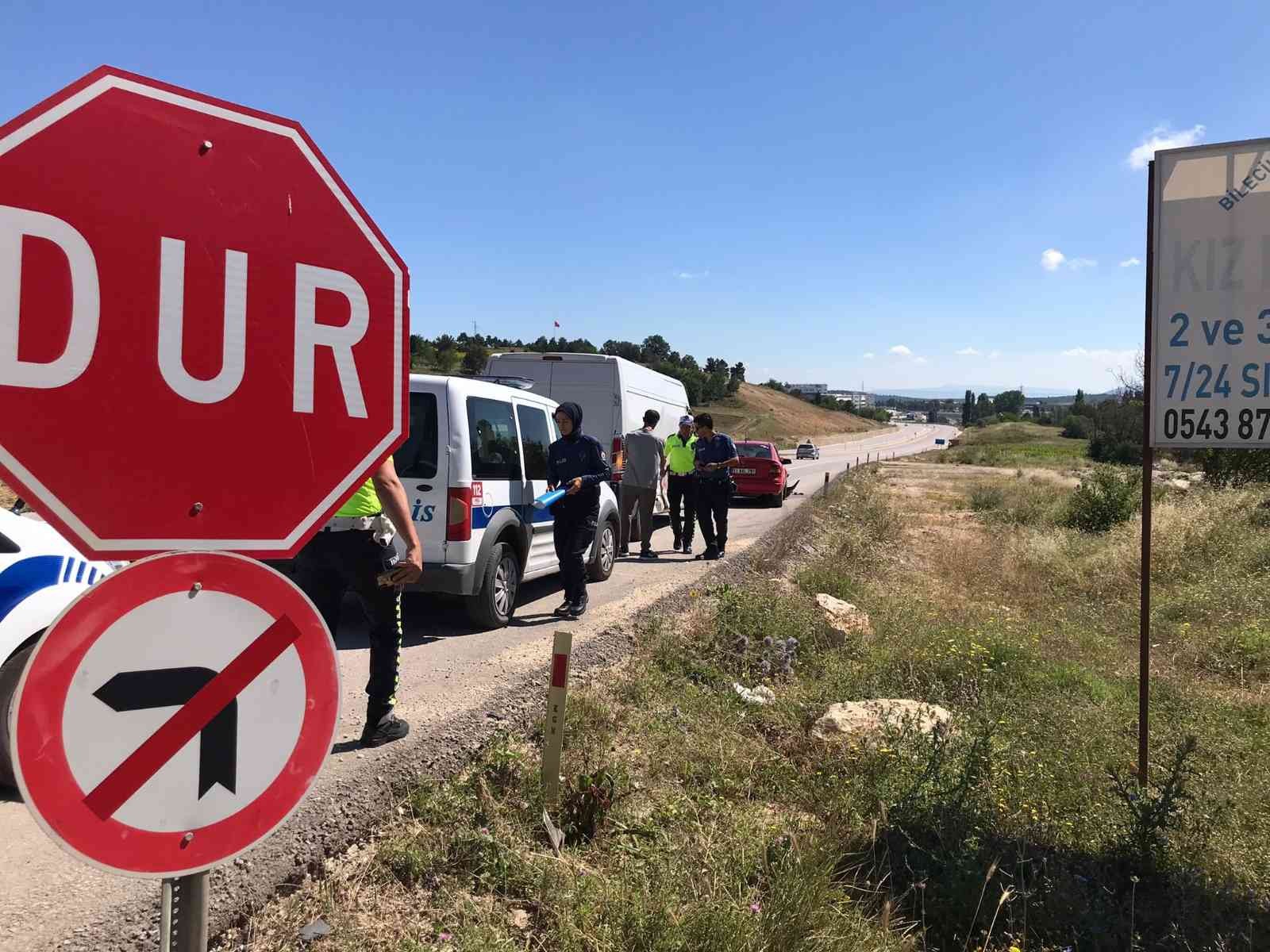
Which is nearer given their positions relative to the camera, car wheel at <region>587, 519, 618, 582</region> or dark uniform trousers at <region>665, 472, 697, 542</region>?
car wheel at <region>587, 519, 618, 582</region>

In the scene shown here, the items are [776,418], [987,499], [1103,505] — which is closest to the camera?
[1103,505]

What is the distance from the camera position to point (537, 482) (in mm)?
7109

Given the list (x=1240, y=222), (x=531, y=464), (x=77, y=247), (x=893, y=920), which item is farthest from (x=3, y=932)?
(x=1240, y=222)

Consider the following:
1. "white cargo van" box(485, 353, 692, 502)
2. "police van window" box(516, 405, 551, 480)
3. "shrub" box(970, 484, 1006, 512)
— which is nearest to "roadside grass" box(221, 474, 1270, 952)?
"police van window" box(516, 405, 551, 480)

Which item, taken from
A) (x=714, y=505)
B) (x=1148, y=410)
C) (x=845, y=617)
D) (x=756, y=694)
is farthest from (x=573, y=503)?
(x=1148, y=410)

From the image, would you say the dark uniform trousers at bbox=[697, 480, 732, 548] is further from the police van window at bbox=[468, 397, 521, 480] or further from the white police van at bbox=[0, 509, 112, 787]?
the white police van at bbox=[0, 509, 112, 787]

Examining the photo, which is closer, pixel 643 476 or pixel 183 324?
pixel 183 324

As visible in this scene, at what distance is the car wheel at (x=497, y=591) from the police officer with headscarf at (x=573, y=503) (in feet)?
1.39

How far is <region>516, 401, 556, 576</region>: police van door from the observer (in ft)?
22.9

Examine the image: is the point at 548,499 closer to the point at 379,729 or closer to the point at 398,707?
the point at 398,707

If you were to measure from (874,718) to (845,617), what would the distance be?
7.97ft

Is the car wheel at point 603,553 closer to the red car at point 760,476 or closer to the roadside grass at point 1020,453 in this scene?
the red car at point 760,476

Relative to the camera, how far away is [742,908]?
8.44ft

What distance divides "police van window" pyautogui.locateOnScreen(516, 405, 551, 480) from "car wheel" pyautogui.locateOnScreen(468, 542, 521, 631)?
798 millimetres
